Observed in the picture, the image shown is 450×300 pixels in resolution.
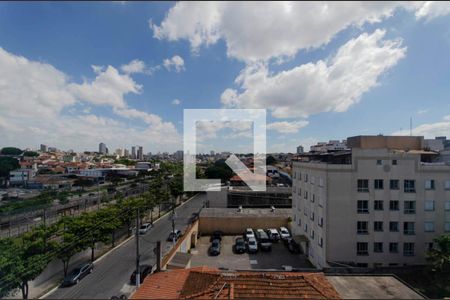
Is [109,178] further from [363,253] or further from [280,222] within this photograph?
[363,253]

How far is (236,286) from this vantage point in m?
7.20

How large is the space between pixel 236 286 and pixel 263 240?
40.9 feet

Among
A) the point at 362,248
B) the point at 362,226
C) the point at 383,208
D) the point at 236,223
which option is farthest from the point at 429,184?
the point at 236,223

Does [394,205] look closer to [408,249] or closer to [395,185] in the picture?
[395,185]

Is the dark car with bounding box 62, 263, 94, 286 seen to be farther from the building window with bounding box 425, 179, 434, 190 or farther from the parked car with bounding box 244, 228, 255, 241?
the building window with bounding box 425, 179, 434, 190

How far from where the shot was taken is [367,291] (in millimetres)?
7098

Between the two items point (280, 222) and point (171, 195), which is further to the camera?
point (171, 195)

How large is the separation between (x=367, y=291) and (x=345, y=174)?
27.0 feet

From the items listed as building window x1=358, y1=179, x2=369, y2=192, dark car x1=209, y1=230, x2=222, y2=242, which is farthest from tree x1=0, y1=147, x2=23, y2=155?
building window x1=358, y1=179, x2=369, y2=192

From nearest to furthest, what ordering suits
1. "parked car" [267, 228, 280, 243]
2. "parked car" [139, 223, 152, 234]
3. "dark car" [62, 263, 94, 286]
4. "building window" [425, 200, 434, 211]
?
"dark car" [62, 263, 94, 286]
"building window" [425, 200, 434, 211]
"parked car" [267, 228, 280, 243]
"parked car" [139, 223, 152, 234]

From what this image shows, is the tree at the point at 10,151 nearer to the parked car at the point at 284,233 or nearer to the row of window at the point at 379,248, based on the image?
the parked car at the point at 284,233

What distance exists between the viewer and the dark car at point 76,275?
1264 cm

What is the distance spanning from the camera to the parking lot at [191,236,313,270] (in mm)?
15469

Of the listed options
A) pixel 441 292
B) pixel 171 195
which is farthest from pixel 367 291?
pixel 171 195
